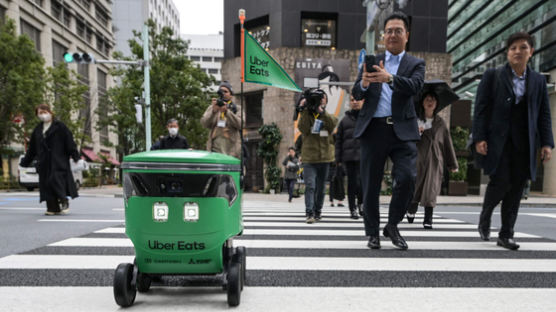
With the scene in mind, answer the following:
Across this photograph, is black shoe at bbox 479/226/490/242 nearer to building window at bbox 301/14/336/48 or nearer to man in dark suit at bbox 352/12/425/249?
man in dark suit at bbox 352/12/425/249

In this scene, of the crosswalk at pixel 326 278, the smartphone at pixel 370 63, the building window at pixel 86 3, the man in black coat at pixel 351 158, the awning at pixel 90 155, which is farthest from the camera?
the building window at pixel 86 3

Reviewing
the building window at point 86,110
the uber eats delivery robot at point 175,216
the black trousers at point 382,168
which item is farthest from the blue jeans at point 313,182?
the building window at point 86,110

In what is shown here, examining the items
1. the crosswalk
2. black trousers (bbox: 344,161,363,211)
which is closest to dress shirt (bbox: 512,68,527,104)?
the crosswalk

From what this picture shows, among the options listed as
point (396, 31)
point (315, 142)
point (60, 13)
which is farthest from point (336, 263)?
point (60, 13)

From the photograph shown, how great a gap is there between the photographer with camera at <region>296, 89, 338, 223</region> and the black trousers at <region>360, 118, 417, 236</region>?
203 cm

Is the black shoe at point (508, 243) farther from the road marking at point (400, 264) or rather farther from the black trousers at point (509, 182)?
the road marking at point (400, 264)

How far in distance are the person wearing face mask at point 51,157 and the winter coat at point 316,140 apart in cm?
413

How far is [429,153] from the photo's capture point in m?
5.03

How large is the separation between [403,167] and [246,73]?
1.70 m

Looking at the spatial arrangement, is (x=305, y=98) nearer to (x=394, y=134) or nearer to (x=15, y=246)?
(x=394, y=134)

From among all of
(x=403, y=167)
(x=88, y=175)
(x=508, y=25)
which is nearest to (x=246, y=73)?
(x=403, y=167)

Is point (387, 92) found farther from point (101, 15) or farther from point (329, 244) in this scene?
point (101, 15)

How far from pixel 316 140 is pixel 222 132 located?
4.71 feet

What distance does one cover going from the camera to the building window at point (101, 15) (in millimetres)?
40531
